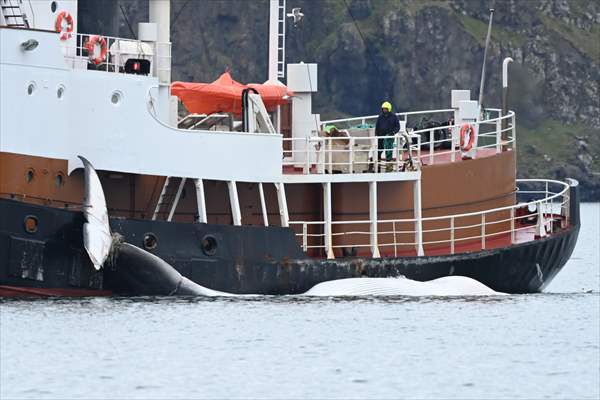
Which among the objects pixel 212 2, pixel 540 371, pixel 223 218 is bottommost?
pixel 540 371

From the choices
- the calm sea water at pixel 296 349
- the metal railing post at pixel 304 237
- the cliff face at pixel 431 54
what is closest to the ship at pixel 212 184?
the metal railing post at pixel 304 237

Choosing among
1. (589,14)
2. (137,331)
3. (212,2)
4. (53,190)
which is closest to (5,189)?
(53,190)

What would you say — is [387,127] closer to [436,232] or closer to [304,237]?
[436,232]

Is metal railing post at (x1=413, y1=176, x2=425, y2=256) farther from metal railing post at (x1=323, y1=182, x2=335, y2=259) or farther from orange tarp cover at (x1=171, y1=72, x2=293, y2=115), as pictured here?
orange tarp cover at (x1=171, y1=72, x2=293, y2=115)

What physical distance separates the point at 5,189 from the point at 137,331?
3.49 metres

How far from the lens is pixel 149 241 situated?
35250 mm

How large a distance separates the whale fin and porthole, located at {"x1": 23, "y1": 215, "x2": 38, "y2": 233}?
0.83 m

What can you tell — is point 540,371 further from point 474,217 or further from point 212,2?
point 212,2

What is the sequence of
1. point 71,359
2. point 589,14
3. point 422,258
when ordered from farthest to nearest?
point 589,14 → point 422,258 → point 71,359

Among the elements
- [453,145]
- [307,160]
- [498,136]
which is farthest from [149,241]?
[498,136]

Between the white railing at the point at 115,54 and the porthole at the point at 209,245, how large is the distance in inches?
128

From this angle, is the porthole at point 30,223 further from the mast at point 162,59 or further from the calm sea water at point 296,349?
the mast at point 162,59

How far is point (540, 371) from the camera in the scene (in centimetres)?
3172

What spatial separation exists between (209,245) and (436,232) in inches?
233
